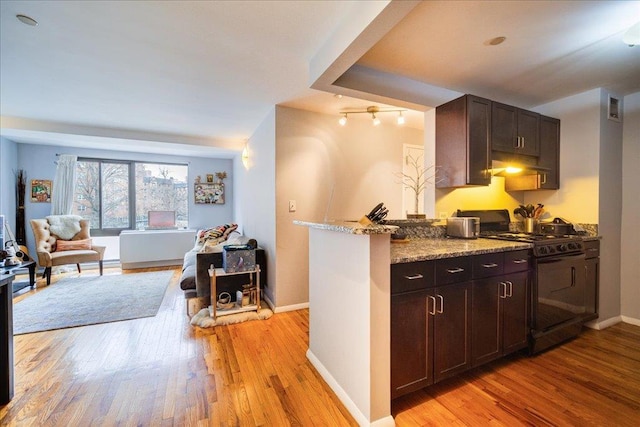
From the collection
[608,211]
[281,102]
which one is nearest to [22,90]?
[281,102]

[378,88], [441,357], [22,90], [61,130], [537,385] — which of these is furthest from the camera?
[61,130]

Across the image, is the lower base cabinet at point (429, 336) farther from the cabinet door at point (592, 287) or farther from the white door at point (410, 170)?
the white door at point (410, 170)

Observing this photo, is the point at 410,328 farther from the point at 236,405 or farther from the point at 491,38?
the point at 491,38

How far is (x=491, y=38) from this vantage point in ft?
5.98

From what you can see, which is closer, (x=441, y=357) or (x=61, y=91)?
(x=441, y=357)

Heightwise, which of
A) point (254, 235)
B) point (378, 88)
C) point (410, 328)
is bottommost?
point (410, 328)

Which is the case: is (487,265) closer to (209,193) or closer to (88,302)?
Result: (88,302)

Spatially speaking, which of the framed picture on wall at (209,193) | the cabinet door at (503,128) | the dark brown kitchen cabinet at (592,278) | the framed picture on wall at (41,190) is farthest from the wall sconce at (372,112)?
the framed picture on wall at (41,190)

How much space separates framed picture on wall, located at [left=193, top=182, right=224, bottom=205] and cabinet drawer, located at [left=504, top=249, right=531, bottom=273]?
18.8ft

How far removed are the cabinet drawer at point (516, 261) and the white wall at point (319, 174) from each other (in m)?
1.87

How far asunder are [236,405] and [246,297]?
1480 mm

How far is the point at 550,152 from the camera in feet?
9.40

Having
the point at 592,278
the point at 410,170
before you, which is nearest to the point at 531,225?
the point at 592,278

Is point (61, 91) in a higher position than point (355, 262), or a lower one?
higher
